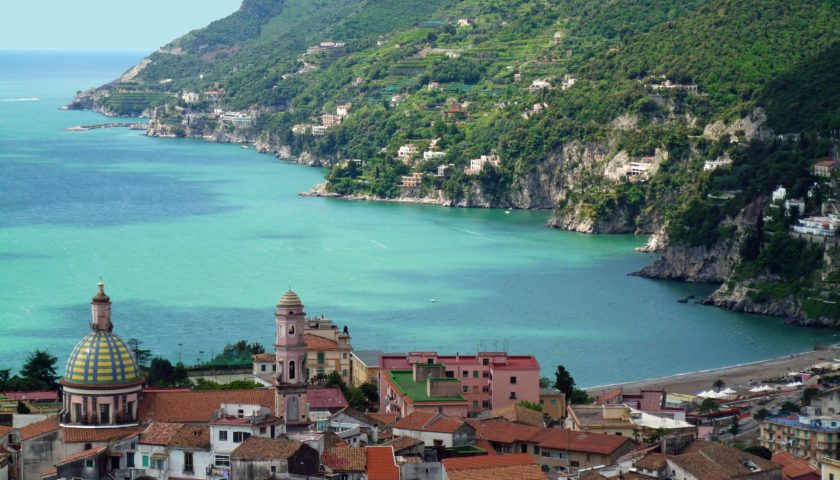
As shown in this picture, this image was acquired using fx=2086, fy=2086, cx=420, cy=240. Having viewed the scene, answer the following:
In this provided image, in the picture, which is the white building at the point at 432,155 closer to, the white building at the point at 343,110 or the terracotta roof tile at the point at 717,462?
the white building at the point at 343,110

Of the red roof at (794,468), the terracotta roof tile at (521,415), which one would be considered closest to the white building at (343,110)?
the terracotta roof tile at (521,415)

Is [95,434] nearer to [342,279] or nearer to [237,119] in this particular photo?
[342,279]

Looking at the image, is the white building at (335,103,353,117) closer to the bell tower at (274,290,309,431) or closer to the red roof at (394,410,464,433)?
the red roof at (394,410,464,433)

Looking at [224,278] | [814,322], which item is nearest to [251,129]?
[224,278]

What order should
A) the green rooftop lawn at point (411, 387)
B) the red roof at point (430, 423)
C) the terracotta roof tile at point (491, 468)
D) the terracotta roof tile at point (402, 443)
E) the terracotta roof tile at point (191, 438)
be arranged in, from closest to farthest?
the terracotta roof tile at point (491, 468) → the terracotta roof tile at point (191, 438) → the terracotta roof tile at point (402, 443) → the red roof at point (430, 423) → the green rooftop lawn at point (411, 387)

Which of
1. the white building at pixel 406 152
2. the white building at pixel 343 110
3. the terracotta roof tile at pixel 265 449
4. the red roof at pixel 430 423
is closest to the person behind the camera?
the terracotta roof tile at pixel 265 449

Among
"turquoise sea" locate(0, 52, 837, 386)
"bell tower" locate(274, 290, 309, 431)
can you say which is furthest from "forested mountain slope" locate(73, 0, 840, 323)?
"bell tower" locate(274, 290, 309, 431)
